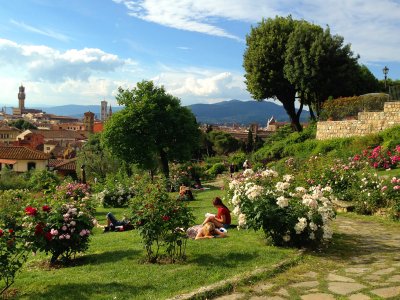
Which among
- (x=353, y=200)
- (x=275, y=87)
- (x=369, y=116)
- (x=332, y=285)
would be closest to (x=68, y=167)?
(x=275, y=87)

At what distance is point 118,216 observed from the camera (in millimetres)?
13258

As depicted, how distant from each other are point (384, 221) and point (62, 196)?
21.8ft

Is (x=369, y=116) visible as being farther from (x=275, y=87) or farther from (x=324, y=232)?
(x=324, y=232)

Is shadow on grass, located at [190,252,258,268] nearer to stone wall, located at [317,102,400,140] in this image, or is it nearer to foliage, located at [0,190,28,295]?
foliage, located at [0,190,28,295]

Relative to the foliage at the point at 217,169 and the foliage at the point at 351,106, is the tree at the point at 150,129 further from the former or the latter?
the foliage at the point at 351,106

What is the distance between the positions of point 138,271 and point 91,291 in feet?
2.79

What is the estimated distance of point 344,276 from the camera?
5469 millimetres

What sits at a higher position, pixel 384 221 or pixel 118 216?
pixel 384 221

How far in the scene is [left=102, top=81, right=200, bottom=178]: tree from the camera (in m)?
23.7

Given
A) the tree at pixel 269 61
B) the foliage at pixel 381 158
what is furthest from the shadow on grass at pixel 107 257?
the tree at pixel 269 61

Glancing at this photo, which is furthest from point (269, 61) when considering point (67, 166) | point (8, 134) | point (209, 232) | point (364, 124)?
point (8, 134)

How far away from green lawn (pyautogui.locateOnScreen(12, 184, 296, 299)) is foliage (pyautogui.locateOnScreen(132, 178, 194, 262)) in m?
0.29

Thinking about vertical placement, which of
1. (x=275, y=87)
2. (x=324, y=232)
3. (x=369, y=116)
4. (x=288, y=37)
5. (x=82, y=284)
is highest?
(x=288, y=37)

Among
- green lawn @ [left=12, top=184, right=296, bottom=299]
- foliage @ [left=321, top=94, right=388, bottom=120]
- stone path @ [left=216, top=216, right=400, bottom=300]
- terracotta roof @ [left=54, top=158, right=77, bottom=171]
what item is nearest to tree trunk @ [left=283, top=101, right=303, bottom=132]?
foliage @ [left=321, top=94, right=388, bottom=120]
